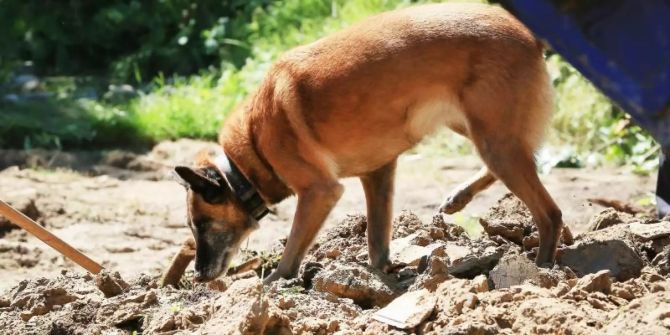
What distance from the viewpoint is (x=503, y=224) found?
611cm

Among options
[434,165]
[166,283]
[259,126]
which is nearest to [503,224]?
[259,126]

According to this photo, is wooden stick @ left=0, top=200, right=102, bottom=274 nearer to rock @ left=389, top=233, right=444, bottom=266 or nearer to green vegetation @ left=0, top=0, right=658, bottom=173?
rock @ left=389, top=233, right=444, bottom=266

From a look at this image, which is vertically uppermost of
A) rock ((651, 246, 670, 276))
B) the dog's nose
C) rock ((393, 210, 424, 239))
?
rock ((651, 246, 670, 276))

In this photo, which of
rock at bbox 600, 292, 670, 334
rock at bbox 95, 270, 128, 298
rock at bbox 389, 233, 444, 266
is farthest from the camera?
rock at bbox 389, 233, 444, 266

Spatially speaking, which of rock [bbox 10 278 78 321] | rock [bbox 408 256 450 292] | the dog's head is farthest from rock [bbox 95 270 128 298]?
rock [bbox 408 256 450 292]

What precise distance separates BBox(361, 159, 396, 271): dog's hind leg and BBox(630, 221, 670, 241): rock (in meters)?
1.25

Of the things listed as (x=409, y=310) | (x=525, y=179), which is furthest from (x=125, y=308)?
(x=525, y=179)

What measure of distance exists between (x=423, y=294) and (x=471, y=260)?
3.22 ft

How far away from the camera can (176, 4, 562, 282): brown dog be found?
18.4ft

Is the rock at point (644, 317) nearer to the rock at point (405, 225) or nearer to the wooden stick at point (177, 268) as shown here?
the rock at point (405, 225)

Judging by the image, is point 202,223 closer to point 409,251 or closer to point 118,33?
point 409,251

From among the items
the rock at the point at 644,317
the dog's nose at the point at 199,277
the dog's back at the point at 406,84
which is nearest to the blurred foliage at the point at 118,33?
the dog's nose at the point at 199,277

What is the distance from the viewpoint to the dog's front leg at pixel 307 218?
609 cm

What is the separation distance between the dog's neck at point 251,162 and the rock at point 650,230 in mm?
1897
